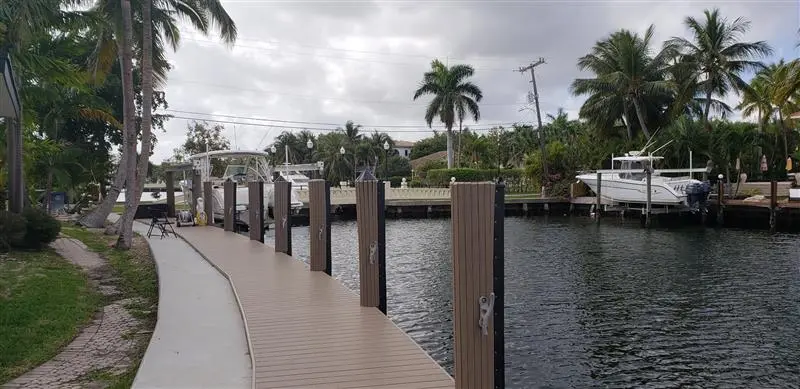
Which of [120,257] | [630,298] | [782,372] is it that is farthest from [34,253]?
[782,372]

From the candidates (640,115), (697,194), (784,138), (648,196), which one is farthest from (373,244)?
(784,138)

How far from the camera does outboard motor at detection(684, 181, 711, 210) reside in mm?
31781

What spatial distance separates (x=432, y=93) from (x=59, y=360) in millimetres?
55243

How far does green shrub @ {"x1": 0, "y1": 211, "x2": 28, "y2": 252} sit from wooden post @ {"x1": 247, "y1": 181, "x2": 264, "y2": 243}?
214 inches

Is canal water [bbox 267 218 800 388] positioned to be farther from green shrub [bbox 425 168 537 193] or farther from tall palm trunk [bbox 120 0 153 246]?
green shrub [bbox 425 168 537 193]

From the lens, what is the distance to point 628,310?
492 inches

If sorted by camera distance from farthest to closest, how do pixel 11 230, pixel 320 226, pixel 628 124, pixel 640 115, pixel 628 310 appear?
pixel 628 124 → pixel 640 115 → pixel 11 230 → pixel 628 310 → pixel 320 226

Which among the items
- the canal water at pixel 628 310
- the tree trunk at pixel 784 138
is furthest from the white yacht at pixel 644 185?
the tree trunk at pixel 784 138

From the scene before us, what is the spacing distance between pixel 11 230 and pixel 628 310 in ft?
42.0

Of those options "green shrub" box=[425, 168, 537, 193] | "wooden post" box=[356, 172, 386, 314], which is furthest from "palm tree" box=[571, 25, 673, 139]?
"wooden post" box=[356, 172, 386, 314]

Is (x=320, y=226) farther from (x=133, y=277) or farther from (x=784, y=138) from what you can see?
(x=784, y=138)

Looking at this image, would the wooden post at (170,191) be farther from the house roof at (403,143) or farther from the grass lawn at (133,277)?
the house roof at (403,143)

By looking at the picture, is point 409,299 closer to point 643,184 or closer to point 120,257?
point 120,257

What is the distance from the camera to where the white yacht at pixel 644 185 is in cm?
3216
